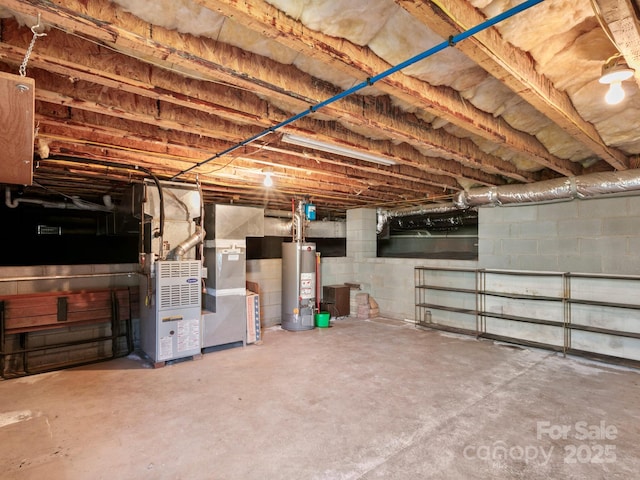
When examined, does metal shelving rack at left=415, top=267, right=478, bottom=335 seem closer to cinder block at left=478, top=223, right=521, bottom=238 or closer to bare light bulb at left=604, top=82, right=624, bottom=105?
cinder block at left=478, top=223, right=521, bottom=238

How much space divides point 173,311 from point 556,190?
178 inches

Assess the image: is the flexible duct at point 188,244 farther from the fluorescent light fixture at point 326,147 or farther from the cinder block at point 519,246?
the cinder block at point 519,246

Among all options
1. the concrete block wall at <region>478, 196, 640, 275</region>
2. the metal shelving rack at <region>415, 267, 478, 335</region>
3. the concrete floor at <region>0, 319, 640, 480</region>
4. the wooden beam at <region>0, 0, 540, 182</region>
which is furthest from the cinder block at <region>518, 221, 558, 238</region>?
the wooden beam at <region>0, 0, 540, 182</region>

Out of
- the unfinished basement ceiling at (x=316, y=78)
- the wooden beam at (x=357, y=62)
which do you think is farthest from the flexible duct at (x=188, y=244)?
the wooden beam at (x=357, y=62)

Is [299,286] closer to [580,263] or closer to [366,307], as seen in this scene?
[366,307]

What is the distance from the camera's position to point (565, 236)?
420 centimetres

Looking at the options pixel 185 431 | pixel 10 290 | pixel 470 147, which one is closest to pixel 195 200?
pixel 10 290

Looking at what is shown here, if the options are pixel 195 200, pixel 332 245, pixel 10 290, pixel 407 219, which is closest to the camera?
pixel 10 290

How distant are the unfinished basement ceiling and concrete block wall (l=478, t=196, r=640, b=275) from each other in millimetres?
677

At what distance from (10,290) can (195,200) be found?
7.03ft

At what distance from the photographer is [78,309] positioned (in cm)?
379

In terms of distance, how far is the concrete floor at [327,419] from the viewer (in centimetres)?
200

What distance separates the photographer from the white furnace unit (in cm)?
363

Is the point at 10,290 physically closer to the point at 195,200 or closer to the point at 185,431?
the point at 195,200
